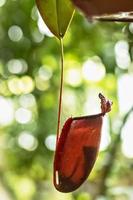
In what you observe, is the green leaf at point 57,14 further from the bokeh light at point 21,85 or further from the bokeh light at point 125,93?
the bokeh light at point 21,85

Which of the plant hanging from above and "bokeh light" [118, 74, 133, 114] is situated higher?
the plant hanging from above

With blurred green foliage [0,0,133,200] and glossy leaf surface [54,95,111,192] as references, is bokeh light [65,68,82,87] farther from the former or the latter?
glossy leaf surface [54,95,111,192]

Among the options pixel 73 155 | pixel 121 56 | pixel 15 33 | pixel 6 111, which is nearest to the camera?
pixel 73 155

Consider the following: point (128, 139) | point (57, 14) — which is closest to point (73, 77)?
point (128, 139)

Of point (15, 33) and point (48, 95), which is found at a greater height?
point (15, 33)

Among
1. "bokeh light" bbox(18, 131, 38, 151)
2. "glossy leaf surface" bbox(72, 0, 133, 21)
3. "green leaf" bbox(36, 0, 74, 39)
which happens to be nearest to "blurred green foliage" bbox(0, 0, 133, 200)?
"bokeh light" bbox(18, 131, 38, 151)

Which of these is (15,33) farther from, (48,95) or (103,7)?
(103,7)
